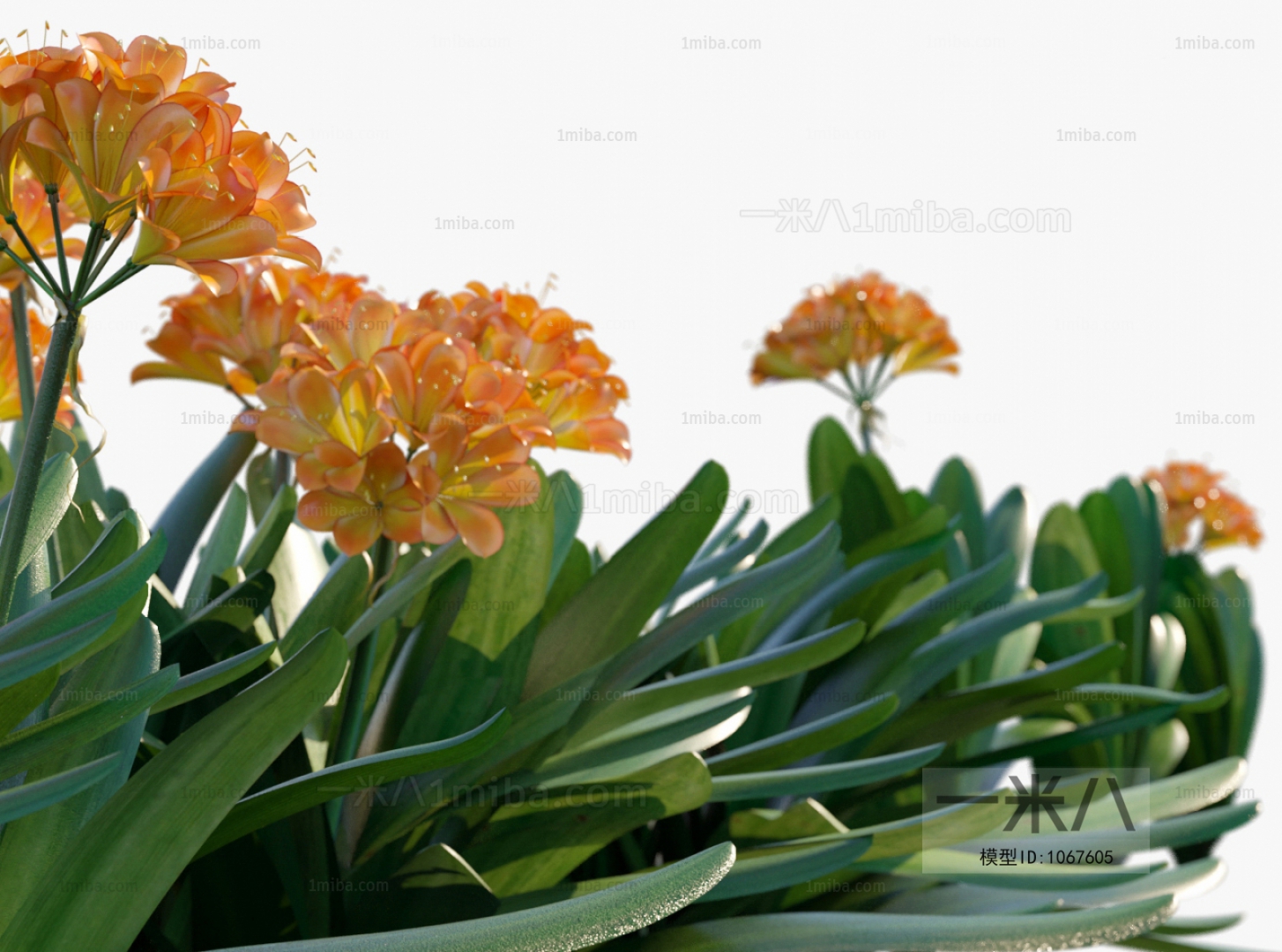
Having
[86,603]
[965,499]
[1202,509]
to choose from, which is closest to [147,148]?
[86,603]

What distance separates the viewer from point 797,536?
4.24 ft

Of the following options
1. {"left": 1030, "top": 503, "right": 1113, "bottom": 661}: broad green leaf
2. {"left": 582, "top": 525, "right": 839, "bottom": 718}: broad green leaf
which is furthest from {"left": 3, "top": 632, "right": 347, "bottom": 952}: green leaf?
{"left": 1030, "top": 503, "right": 1113, "bottom": 661}: broad green leaf

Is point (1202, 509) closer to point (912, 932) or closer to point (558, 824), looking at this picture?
point (912, 932)

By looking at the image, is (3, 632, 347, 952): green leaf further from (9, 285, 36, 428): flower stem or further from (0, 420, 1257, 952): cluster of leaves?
(9, 285, 36, 428): flower stem

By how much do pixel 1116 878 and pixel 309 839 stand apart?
81cm

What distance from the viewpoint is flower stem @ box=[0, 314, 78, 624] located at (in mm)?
521

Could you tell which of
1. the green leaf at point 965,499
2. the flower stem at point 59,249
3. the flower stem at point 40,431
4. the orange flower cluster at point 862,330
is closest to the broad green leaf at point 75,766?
the flower stem at point 40,431

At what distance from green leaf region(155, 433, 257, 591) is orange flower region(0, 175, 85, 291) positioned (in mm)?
358

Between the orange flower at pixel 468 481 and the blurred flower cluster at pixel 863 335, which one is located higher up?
the blurred flower cluster at pixel 863 335

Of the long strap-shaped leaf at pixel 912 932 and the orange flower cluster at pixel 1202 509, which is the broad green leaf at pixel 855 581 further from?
the orange flower cluster at pixel 1202 509

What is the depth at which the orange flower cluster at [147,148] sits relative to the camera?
1.78 ft

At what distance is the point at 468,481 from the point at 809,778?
0.40m

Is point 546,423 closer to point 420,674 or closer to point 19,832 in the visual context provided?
point 420,674

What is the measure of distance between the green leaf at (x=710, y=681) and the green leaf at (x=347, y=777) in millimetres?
248
